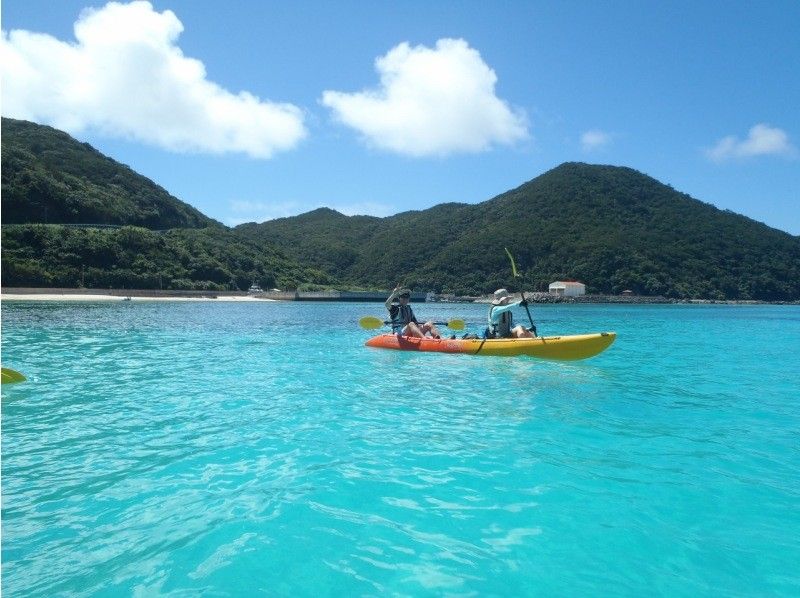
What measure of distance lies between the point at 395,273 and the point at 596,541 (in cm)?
11538

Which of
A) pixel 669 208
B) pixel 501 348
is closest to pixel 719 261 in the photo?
pixel 669 208

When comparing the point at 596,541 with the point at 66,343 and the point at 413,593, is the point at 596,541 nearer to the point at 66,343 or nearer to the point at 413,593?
the point at 413,593

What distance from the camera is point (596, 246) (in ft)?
357

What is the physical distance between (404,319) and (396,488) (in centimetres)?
1274

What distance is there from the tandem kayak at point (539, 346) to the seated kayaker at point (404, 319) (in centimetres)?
109

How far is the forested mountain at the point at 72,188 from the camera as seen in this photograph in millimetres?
70438

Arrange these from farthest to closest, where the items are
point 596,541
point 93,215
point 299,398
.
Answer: point 93,215 < point 299,398 < point 596,541

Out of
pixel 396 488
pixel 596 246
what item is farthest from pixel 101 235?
pixel 596 246

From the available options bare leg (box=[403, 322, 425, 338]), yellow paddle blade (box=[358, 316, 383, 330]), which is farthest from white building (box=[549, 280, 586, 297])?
bare leg (box=[403, 322, 425, 338])

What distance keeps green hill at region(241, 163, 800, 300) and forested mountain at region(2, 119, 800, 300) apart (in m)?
0.30

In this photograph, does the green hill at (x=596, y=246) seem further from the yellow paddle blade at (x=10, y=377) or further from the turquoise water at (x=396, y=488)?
the yellow paddle blade at (x=10, y=377)

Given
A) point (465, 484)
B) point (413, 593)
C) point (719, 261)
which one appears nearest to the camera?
point (413, 593)

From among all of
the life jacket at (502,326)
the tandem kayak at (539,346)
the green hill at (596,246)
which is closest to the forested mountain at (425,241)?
the green hill at (596,246)

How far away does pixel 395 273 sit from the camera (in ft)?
392
